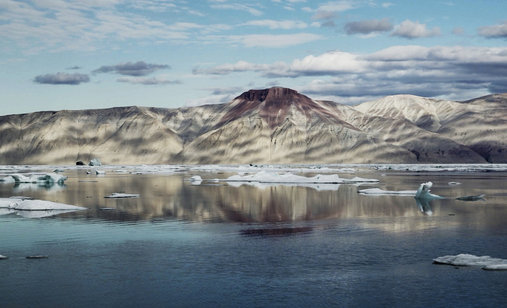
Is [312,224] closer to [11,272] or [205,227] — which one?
[205,227]

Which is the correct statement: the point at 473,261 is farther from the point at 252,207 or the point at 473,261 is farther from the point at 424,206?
the point at 252,207

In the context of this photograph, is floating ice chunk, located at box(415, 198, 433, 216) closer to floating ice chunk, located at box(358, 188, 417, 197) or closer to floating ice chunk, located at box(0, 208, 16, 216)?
floating ice chunk, located at box(358, 188, 417, 197)

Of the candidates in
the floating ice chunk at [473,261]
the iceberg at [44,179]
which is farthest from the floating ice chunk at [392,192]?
the iceberg at [44,179]

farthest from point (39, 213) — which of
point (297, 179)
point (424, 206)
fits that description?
point (297, 179)

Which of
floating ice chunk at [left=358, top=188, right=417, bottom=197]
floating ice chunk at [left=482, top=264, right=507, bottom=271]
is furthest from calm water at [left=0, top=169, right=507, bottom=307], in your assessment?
floating ice chunk at [left=358, top=188, right=417, bottom=197]

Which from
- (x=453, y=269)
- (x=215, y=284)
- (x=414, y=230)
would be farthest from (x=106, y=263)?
(x=414, y=230)

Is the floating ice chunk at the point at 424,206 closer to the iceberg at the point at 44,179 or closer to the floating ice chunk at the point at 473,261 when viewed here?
the floating ice chunk at the point at 473,261
